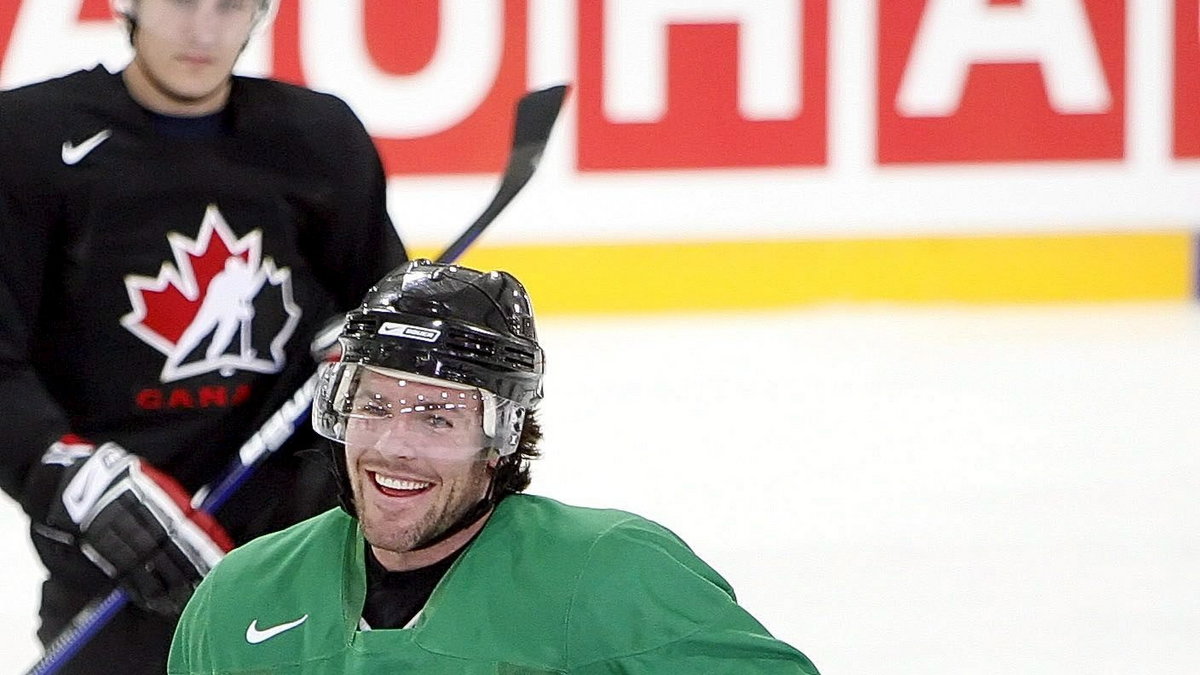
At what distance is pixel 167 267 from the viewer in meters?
1.71

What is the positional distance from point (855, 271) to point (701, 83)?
0.53 m

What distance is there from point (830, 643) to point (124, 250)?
1144mm

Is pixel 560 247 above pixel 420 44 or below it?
below

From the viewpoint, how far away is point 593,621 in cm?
110

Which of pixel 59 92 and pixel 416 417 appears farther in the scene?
pixel 59 92

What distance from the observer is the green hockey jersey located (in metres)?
1.10

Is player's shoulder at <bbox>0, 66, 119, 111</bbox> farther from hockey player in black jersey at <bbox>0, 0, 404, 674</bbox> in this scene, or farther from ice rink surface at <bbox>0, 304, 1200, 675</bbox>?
ice rink surface at <bbox>0, 304, 1200, 675</bbox>

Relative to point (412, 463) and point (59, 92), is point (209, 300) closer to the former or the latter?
point (59, 92)

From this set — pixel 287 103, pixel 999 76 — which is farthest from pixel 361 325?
pixel 999 76

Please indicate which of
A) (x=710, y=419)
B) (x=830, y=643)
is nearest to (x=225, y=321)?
(x=830, y=643)

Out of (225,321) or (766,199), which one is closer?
(225,321)

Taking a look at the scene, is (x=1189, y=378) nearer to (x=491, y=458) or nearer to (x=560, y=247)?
(x=560, y=247)

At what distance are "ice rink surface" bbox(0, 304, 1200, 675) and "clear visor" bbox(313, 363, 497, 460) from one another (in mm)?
1296

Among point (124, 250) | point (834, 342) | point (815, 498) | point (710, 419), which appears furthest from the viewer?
point (834, 342)
